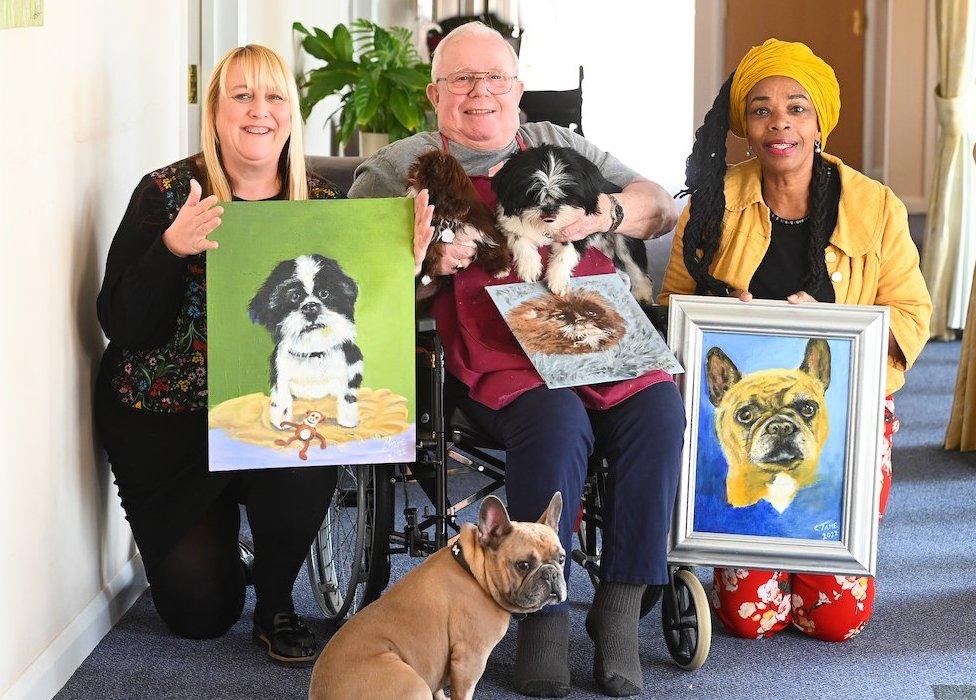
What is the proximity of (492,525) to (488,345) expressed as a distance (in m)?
0.51

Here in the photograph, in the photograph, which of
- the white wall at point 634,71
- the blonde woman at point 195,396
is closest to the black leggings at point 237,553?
the blonde woman at point 195,396

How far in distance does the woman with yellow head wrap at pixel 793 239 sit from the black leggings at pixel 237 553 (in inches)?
33.3

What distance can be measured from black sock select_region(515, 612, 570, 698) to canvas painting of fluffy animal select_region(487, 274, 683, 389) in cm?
43

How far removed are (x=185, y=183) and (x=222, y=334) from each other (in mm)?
351

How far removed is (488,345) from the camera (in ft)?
7.35

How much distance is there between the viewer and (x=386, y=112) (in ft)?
16.9

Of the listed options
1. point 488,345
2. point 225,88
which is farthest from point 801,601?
point 225,88

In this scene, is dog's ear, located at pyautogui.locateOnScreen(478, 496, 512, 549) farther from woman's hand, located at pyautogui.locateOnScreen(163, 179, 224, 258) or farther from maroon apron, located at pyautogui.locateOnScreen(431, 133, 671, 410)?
woman's hand, located at pyautogui.locateOnScreen(163, 179, 224, 258)

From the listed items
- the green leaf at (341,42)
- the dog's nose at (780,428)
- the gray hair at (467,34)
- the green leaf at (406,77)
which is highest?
the green leaf at (341,42)

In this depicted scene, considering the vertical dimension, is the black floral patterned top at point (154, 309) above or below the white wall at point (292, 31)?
below

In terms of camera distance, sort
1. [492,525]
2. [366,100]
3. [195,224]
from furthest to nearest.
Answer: [366,100], [195,224], [492,525]

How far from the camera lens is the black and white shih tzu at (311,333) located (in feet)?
6.73

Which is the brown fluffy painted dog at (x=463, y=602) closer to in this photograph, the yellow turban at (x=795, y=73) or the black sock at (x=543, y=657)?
Result: the black sock at (x=543, y=657)

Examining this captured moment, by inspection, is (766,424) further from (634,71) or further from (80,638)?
(634,71)
